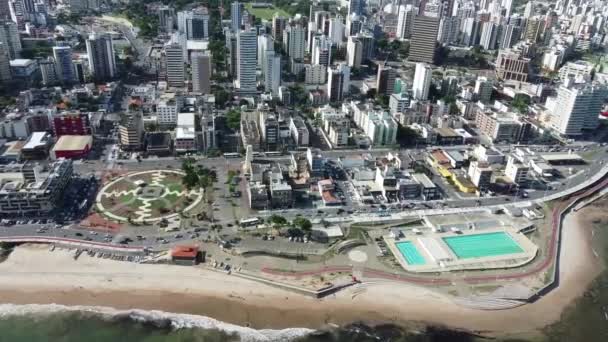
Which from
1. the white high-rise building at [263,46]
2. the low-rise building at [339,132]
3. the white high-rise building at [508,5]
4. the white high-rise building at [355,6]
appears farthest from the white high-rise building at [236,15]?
the white high-rise building at [508,5]

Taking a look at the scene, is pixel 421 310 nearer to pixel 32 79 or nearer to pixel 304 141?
pixel 304 141

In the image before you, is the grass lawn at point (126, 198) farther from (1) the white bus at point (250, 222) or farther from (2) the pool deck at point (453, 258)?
(2) the pool deck at point (453, 258)

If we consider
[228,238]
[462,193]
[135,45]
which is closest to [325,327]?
[228,238]

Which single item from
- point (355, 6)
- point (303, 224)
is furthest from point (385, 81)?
point (355, 6)

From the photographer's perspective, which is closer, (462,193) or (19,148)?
(462,193)

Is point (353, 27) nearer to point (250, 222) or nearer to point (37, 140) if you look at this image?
point (37, 140)
